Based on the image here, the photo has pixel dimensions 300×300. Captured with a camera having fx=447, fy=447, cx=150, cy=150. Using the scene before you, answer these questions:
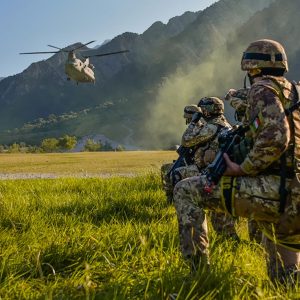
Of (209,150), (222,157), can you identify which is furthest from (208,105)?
(222,157)

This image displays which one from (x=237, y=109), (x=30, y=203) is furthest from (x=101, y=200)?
(x=237, y=109)

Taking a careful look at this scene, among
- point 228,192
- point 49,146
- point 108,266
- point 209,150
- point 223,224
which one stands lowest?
point 49,146

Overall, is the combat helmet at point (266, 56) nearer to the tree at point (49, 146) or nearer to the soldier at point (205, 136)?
the soldier at point (205, 136)

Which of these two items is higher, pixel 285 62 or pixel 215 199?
pixel 285 62

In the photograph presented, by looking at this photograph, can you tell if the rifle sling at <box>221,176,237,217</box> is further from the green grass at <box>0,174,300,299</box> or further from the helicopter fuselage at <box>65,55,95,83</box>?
the helicopter fuselage at <box>65,55,95,83</box>

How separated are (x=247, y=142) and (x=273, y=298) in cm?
138

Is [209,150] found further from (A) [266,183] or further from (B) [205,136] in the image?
(A) [266,183]

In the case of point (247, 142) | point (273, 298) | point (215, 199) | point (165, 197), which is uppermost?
point (247, 142)

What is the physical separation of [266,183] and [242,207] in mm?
270

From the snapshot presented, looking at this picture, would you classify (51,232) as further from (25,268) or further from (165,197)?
(165,197)

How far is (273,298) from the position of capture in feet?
9.94

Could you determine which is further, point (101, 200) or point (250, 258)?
point (101, 200)

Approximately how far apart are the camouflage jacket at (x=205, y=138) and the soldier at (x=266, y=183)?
11.9ft

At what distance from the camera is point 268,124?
3467 millimetres
